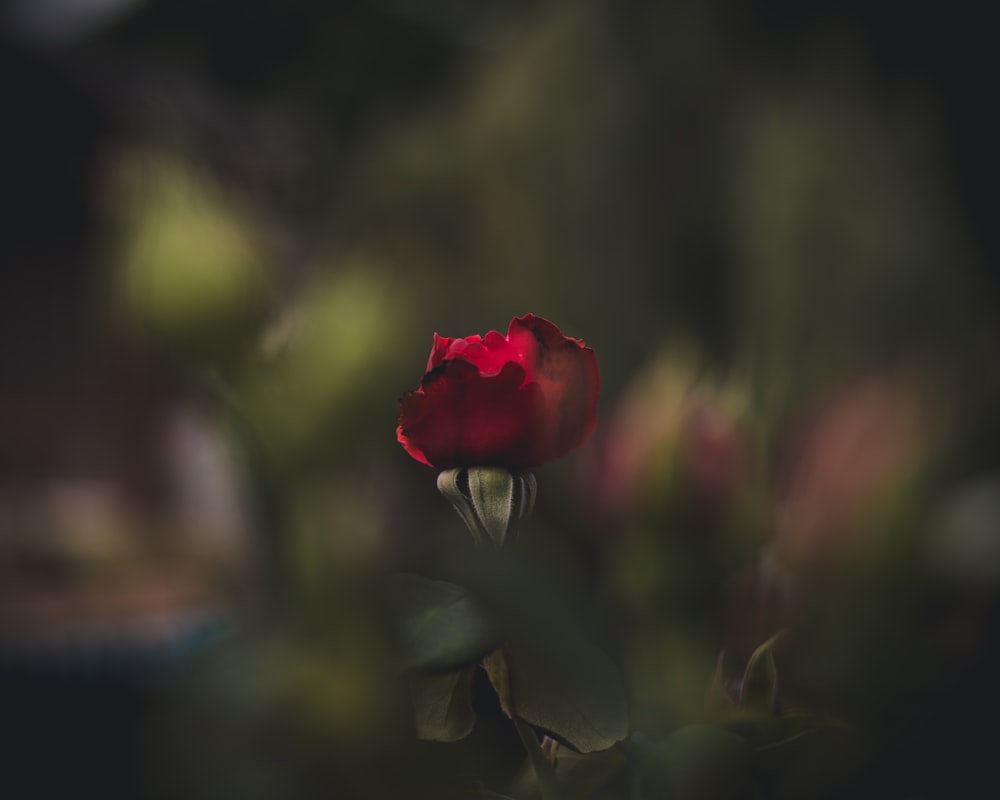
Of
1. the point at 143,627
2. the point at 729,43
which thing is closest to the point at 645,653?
the point at 729,43

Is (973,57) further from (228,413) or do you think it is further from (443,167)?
(228,413)

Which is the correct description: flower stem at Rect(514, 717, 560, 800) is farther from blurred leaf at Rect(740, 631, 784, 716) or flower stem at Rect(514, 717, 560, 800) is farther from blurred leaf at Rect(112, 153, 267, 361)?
blurred leaf at Rect(112, 153, 267, 361)

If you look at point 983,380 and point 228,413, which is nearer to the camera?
point 228,413

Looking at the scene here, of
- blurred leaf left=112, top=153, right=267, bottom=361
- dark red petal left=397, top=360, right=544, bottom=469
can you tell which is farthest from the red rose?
blurred leaf left=112, top=153, right=267, bottom=361

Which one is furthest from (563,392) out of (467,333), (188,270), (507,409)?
(467,333)

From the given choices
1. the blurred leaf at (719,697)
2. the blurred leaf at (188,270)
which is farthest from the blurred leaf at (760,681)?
the blurred leaf at (188,270)

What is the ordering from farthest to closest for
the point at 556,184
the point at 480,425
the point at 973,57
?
the point at 973,57, the point at 556,184, the point at 480,425

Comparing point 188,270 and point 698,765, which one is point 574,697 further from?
point 188,270
